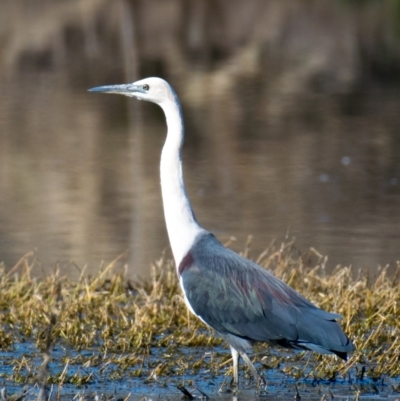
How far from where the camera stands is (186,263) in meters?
5.67

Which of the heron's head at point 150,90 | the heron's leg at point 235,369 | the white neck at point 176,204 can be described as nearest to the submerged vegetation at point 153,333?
the heron's leg at point 235,369

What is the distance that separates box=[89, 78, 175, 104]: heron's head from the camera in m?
6.02

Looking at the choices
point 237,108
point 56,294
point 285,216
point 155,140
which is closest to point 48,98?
point 237,108

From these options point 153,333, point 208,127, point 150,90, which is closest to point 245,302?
point 153,333

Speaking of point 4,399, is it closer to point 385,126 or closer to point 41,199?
point 41,199

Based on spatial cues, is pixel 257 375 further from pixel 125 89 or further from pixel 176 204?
pixel 125 89

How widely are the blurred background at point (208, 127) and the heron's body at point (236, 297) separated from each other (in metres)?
1.53

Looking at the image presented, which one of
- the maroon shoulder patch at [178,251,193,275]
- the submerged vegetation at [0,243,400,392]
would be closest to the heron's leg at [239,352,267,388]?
the submerged vegetation at [0,243,400,392]

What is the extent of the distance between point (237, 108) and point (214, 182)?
6.58m

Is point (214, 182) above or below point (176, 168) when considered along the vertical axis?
below

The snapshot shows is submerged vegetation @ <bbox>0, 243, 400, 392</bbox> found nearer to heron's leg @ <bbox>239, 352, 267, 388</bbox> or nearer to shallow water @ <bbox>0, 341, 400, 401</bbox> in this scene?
shallow water @ <bbox>0, 341, 400, 401</bbox>

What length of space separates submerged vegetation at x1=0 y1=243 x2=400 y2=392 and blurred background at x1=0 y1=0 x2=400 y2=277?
50cm

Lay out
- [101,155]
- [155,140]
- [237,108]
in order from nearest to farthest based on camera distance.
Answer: [101,155] → [155,140] → [237,108]

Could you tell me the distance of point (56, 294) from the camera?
22.9 feet
